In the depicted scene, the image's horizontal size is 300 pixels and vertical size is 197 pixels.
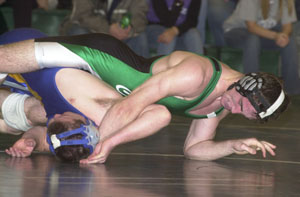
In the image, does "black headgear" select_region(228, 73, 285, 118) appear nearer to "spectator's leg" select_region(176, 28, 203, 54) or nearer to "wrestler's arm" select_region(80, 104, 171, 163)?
"wrestler's arm" select_region(80, 104, 171, 163)

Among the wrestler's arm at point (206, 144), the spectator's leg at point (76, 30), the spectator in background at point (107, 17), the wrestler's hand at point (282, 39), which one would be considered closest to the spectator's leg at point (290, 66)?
the wrestler's hand at point (282, 39)

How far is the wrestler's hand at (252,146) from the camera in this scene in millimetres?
4430

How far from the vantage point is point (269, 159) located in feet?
16.9

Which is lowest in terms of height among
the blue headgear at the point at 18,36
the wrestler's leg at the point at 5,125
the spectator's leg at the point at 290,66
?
the spectator's leg at the point at 290,66

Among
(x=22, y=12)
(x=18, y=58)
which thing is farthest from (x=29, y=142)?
(x=22, y=12)

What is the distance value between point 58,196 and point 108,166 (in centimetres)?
100

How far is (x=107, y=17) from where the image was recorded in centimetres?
823

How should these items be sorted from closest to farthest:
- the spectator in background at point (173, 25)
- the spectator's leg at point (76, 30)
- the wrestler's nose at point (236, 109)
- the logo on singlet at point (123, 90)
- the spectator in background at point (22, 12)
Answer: the wrestler's nose at point (236, 109), the logo on singlet at point (123, 90), the spectator's leg at point (76, 30), the spectator in background at point (22, 12), the spectator in background at point (173, 25)

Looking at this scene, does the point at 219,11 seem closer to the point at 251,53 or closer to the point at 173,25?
the point at 251,53

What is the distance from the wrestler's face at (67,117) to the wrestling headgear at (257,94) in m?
0.94

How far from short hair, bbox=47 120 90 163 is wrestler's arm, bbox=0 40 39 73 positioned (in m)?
0.44

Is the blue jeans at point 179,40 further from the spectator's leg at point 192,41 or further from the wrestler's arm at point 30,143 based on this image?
the wrestler's arm at point 30,143

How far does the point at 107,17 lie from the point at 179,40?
3.67 ft

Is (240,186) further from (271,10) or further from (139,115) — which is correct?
(271,10)
